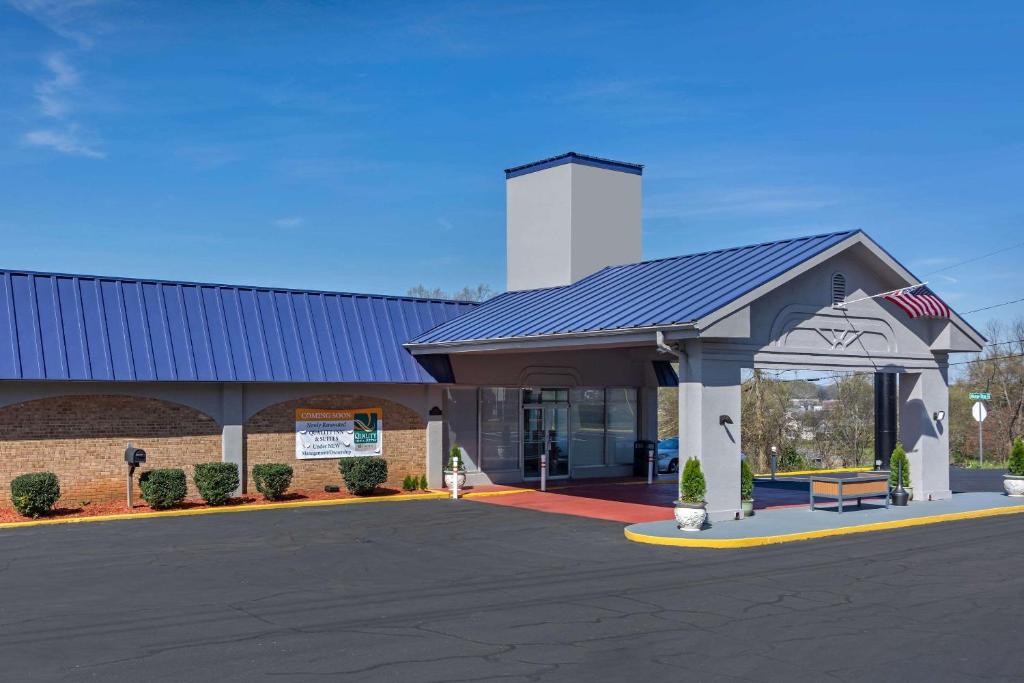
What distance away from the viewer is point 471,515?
70.6 ft

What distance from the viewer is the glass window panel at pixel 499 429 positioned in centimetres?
2778

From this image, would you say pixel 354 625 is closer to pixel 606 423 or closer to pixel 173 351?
pixel 173 351

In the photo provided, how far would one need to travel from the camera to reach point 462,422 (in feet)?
90.1

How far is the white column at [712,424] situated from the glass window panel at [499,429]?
9.12m

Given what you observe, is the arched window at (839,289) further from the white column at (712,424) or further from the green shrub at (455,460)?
the green shrub at (455,460)

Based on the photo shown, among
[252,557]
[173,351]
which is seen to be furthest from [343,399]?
[252,557]

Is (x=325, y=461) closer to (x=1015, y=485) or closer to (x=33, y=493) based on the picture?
(x=33, y=493)

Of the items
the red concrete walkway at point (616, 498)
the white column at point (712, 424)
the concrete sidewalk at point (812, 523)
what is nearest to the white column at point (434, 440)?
the red concrete walkway at point (616, 498)

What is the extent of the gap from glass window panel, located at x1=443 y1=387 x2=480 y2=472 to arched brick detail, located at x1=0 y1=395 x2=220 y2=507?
6444 mm

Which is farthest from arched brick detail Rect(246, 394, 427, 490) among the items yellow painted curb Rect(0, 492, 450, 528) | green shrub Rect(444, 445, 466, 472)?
yellow painted curb Rect(0, 492, 450, 528)

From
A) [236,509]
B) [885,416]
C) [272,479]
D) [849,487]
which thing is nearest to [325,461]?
[272,479]

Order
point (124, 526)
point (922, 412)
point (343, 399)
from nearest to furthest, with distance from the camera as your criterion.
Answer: point (124, 526) → point (922, 412) → point (343, 399)

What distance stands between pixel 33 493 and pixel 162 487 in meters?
2.52

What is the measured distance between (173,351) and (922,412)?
17.5 metres
